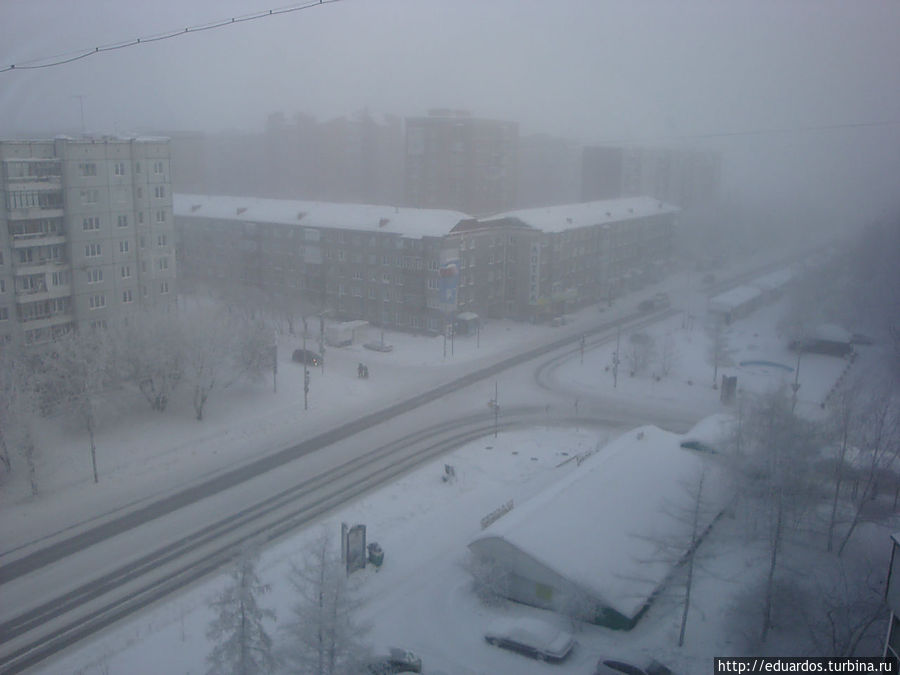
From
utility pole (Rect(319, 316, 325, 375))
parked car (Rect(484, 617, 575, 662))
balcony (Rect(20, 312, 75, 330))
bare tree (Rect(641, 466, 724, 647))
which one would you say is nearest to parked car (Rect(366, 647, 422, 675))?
parked car (Rect(484, 617, 575, 662))

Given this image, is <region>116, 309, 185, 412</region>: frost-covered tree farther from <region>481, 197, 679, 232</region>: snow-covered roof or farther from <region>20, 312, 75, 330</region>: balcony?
<region>481, 197, 679, 232</region>: snow-covered roof

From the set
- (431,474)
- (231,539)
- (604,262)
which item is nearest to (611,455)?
(431,474)

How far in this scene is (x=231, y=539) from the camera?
7.65 m

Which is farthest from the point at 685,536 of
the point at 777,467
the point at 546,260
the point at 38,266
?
the point at 546,260

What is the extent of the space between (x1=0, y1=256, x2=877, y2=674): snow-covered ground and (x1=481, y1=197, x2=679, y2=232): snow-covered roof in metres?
3.81

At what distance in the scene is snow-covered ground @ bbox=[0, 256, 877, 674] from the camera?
6027 millimetres

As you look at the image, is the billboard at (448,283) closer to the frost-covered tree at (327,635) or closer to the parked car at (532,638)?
the parked car at (532,638)

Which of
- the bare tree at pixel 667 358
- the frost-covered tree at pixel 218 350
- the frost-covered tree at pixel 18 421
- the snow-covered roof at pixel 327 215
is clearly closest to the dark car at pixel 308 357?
the frost-covered tree at pixel 218 350

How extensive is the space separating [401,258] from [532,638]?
475 inches

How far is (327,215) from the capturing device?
1877cm

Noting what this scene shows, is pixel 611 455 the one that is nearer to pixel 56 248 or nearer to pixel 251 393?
pixel 251 393

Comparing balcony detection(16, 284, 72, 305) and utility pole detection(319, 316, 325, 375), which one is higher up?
balcony detection(16, 284, 72, 305)

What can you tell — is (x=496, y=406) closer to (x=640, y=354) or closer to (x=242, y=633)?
(x=640, y=354)

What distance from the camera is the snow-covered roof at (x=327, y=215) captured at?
1738cm
